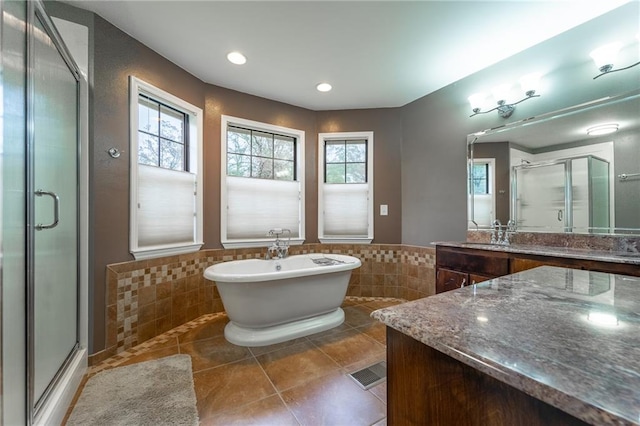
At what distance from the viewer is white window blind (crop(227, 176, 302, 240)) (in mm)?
2850

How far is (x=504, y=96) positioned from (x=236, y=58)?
2.44 metres

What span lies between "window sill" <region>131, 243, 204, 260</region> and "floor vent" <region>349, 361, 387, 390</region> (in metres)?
1.84

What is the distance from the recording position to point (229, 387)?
160cm

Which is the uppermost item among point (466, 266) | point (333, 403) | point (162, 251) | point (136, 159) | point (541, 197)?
point (136, 159)

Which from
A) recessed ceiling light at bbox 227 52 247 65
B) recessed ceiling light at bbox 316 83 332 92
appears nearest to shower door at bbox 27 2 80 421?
recessed ceiling light at bbox 227 52 247 65

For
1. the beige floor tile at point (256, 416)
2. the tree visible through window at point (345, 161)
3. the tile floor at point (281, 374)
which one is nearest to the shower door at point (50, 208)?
the tile floor at point (281, 374)

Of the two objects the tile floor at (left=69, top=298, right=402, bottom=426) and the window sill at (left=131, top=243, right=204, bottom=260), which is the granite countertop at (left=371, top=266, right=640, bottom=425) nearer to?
the tile floor at (left=69, top=298, right=402, bottom=426)

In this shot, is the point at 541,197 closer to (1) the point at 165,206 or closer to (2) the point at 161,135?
(1) the point at 165,206

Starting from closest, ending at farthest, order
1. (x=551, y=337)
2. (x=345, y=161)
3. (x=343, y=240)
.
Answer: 1. (x=551, y=337)
2. (x=343, y=240)
3. (x=345, y=161)

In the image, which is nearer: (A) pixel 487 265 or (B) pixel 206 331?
(A) pixel 487 265

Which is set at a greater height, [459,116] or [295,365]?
[459,116]

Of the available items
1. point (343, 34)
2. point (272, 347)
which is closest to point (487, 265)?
point (272, 347)

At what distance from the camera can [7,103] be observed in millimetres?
1042

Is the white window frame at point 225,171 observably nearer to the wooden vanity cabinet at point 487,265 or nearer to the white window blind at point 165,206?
the white window blind at point 165,206
